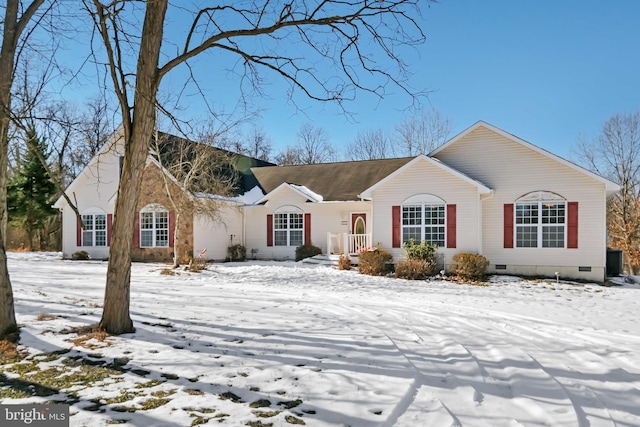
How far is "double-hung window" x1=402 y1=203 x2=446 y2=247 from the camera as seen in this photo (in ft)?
51.9

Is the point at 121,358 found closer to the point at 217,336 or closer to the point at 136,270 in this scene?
the point at 217,336

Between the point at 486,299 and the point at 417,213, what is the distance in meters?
6.04

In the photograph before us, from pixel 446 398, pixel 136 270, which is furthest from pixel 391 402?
pixel 136 270

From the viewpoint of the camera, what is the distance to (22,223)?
2898cm

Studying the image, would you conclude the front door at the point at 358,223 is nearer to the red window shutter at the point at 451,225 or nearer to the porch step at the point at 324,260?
the porch step at the point at 324,260

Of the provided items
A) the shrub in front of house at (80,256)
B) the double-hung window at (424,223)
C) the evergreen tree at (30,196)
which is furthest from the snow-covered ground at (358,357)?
the evergreen tree at (30,196)

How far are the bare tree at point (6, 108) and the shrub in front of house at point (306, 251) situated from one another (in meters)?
13.8

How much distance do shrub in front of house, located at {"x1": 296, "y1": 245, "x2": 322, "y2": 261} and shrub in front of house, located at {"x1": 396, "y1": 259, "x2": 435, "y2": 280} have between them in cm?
540

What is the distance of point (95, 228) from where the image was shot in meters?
21.7

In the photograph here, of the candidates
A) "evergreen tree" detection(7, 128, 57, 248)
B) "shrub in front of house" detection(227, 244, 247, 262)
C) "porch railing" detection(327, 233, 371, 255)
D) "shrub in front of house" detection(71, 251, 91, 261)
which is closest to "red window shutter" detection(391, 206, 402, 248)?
"porch railing" detection(327, 233, 371, 255)

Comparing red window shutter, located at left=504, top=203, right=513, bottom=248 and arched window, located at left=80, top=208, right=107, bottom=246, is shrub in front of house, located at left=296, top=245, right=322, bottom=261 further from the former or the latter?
arched window, located at left=80, top=208, right=107, bottom=246

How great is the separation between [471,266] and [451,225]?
1.84 m

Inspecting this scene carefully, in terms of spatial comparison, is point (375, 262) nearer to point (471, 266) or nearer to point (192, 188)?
point (471, 266)

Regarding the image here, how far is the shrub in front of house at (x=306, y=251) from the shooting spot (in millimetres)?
19359
